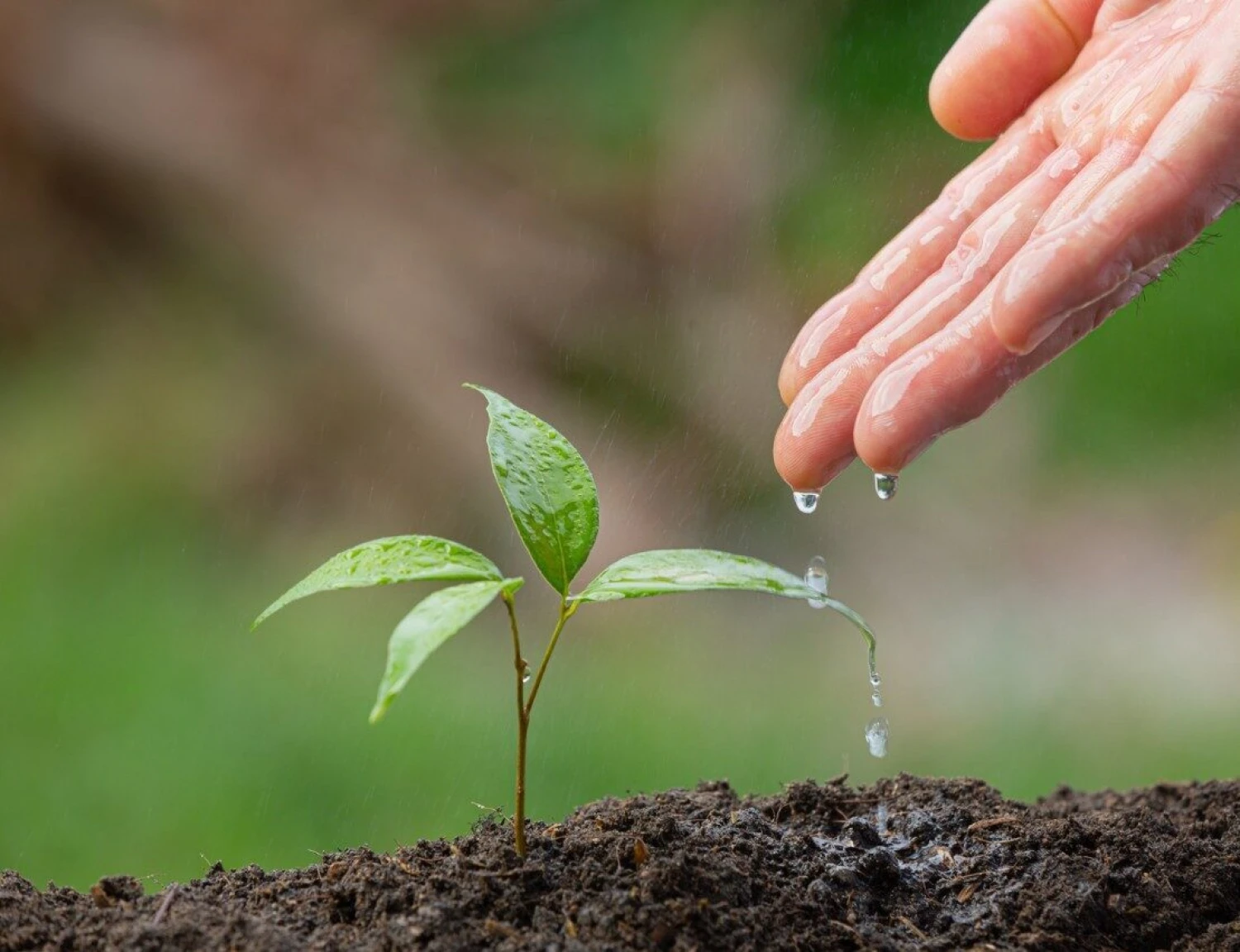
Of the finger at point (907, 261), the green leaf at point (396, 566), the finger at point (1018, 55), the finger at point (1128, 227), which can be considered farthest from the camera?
the finger at point (1018, 55)

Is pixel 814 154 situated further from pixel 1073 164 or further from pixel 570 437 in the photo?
pixel 1073 164

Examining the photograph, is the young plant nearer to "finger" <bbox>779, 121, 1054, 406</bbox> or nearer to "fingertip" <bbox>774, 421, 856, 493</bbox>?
"fingertip" <bbox>774, 421, 856, 493</bbox>

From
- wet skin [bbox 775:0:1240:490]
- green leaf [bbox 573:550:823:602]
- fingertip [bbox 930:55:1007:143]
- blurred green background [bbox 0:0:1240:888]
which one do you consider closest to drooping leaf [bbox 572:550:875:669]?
green leaf [bbox 573:550:823:602]

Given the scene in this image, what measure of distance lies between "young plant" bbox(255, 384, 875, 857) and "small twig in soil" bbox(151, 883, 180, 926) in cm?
22

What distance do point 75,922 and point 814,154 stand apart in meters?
3.02

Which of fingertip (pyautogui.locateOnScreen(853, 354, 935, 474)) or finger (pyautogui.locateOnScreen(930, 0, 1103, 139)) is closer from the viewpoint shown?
fingertip (pyautogui.locateOnScreen(853, 354, 935, 474))

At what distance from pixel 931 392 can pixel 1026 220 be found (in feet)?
0.90

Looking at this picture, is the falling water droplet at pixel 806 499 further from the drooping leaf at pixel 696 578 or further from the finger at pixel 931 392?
the drooping leaf at pixel 696 578

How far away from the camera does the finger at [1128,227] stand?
102 centimetres

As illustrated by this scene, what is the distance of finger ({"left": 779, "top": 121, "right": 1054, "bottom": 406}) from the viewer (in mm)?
1320

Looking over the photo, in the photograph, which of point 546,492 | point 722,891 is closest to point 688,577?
point 546,492

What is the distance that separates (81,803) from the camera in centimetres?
222

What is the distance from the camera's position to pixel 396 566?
81 cm

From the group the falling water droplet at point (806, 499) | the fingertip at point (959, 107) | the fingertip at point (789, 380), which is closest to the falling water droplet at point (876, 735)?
the falling water droplet at point (806, 499)
